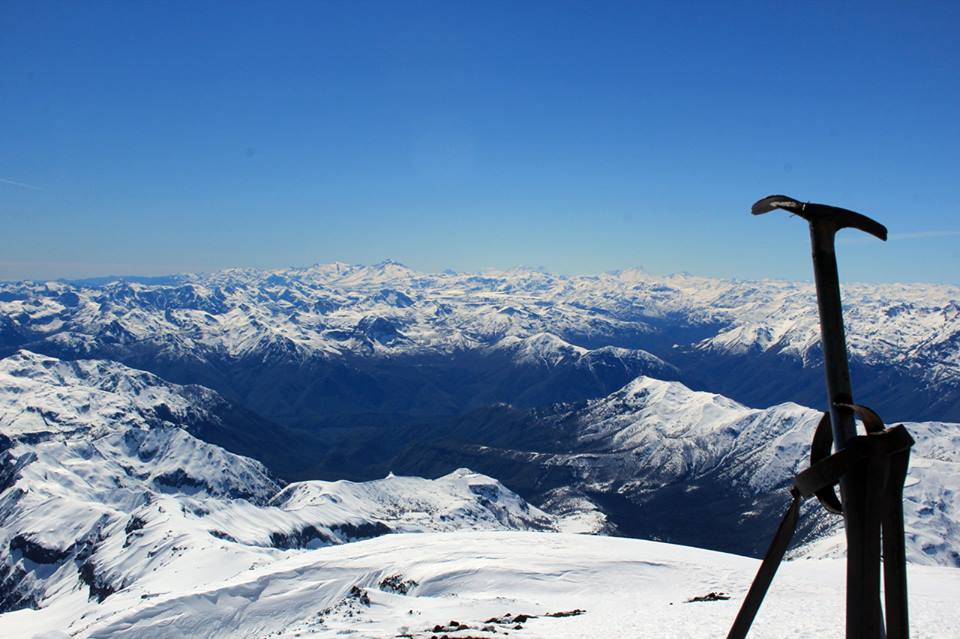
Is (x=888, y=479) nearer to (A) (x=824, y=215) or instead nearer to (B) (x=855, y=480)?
(B) (x=855, y=480)

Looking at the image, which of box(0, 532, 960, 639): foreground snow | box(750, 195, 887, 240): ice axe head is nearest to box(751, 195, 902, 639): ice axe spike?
box(750, 195, 887, 240): ice axe head

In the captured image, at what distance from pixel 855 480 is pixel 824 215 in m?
2.75

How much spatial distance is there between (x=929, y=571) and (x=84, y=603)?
185m

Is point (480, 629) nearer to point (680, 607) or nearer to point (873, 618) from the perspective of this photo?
point (680, 607)

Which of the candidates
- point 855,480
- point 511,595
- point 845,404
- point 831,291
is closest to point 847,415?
point 845,404

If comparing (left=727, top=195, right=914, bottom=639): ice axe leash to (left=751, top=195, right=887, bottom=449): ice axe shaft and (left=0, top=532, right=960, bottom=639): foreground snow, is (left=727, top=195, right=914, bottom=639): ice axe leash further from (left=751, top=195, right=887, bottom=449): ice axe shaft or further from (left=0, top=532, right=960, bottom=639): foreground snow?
(left=0, top=532, right=960, bottom=639): foreground snow

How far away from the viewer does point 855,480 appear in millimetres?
6133

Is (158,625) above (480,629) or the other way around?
the other way around

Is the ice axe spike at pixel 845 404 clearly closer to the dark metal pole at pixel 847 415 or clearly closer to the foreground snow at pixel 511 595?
the dark metal pole at pixel 847 415

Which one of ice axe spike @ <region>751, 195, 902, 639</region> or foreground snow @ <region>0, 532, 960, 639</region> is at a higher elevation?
ice axe spike @ <region>751, 195, 902, 639</region>

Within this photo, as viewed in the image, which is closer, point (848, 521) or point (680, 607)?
point (848, 521)

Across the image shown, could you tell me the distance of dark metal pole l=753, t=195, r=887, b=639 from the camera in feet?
19.6

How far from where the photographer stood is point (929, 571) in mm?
49312

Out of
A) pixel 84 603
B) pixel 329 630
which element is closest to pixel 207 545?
pixel 84 603
